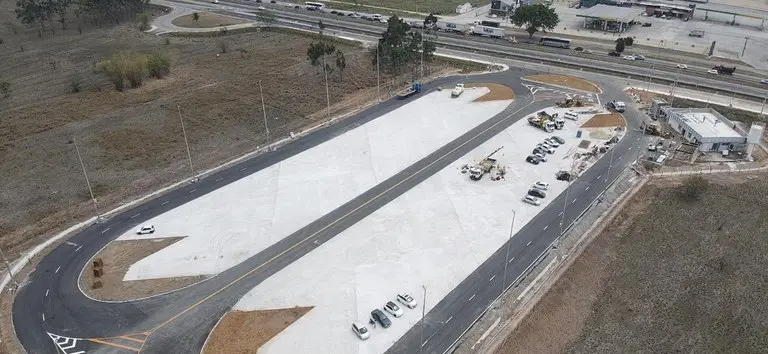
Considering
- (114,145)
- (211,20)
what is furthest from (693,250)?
(211,20)

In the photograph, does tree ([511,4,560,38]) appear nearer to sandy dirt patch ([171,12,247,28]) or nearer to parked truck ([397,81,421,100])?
parked truck ([397,81,421,100])

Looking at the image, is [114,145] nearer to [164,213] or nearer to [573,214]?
[164,213]

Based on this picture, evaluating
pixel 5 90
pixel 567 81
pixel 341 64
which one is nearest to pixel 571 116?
pixel 567 81

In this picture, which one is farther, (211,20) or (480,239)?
(211,20)

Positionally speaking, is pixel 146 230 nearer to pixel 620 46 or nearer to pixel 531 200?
pixel 531 200

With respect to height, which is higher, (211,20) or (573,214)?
(211,20)

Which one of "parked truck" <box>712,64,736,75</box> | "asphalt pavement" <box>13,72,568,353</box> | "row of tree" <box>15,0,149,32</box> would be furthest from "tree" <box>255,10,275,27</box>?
"parked truck" <box>712,64,736,75</box>
